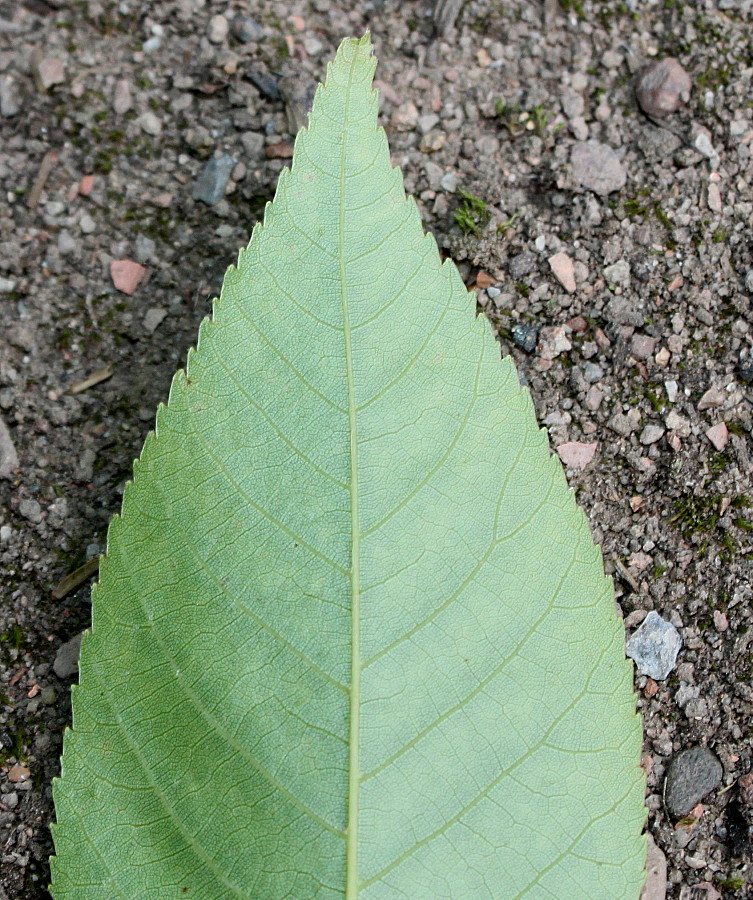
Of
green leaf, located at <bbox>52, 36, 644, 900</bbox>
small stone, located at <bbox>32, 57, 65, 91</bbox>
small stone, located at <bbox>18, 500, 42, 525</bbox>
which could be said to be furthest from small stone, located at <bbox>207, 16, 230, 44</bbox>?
small stone, located at <bbox>18, 500, 42, 525</bbox>

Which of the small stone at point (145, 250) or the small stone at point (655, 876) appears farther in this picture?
the small stone at point (145, 250)

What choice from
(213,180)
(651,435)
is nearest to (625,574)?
(651,435)

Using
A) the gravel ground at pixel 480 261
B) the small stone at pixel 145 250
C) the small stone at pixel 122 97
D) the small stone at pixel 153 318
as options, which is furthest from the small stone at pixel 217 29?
Result: the small stone at pixel 153 318

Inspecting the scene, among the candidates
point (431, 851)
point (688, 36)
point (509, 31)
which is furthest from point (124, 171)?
point (431, 851)

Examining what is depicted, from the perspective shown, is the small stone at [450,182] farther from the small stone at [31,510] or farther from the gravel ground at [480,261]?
the small stone at [31,510]

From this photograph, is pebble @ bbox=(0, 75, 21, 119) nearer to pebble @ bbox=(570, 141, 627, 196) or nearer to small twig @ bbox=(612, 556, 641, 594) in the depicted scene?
pebble @ bbox=(570, 141, 627, 196)
